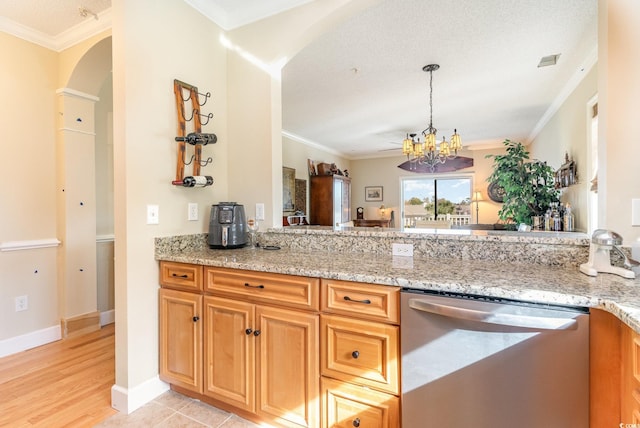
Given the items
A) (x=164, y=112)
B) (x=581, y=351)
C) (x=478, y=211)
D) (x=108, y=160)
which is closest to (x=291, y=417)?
(x=581, y=351)

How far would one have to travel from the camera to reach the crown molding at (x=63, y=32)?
2.39 metres

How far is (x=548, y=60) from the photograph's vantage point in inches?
118

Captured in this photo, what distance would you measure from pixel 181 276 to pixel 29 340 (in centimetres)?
187

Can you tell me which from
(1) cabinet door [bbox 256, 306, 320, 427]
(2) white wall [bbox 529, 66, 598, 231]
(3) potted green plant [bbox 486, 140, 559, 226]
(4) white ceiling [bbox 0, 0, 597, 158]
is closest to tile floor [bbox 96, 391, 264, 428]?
(1) cabinet door [bbox 256, 306, 320, 427]

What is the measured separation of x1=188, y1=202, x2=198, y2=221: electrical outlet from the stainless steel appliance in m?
0.14

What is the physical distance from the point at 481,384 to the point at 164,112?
88.1 inches

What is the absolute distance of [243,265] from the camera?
1633 millimetres

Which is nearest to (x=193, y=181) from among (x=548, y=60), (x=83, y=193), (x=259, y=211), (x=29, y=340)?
(x=259, y=211)

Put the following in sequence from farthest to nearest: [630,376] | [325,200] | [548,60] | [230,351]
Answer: [325,200] < [548,60] < [230,351] < [630,376]

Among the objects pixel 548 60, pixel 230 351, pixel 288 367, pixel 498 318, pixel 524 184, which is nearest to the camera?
pixel 498 318

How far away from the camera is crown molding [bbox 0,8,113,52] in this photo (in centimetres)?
239

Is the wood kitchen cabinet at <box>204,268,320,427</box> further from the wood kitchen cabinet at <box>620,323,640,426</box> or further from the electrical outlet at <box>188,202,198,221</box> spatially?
the wood kitchen cabinet at <box>620,323,640,426</box>

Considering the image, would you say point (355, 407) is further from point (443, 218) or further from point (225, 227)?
point (443, 218)

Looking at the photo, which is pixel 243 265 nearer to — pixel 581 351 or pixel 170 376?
pixel 170 376
